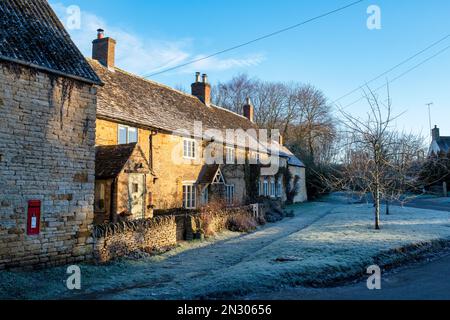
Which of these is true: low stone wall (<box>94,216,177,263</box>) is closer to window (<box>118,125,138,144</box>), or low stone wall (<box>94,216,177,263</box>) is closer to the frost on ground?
the frost on ground

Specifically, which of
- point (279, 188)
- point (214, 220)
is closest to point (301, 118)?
point (279, 188)

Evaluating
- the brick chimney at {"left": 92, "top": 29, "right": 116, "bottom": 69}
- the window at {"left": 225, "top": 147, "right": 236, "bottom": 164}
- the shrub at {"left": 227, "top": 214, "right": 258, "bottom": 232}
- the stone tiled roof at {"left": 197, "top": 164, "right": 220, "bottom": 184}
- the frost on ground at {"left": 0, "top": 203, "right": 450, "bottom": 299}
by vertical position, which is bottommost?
the frost on ground at {"left": 0, "top": 203, "right": 450, "bottom": 299}

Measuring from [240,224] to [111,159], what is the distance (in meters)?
7.65

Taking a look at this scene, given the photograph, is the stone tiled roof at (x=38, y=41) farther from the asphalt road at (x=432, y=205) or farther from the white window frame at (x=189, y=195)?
the asphalt road at (x=432, y=205)

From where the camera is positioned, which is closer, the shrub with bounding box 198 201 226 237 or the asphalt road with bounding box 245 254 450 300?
the asphalt road with bounding box 245 254 450 300

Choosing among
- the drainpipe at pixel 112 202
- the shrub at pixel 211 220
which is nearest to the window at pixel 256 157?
the shrub at pixel 211 220

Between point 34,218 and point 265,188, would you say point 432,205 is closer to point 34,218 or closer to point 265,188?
point 265,188

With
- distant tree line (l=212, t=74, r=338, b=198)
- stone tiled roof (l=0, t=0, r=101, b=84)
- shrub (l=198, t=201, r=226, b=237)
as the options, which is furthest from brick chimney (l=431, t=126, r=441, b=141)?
stone tiled roof (l=0, t=0, r=101, b=84)

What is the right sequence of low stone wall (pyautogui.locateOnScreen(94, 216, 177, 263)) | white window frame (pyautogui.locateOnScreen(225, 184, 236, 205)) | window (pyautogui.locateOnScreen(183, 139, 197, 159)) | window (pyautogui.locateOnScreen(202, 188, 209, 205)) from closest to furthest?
low stone wall (pyautogui.locateOnScreen(94, 216, 177, 263)), window (pyautogui.locateOnScreen(183, 139, 197, 159)), window (pyautogui.locateOnScreen(202, 188, 209, 205)), white window frame (pyautogui.locateOnScreen(225, 184, 236, 205))

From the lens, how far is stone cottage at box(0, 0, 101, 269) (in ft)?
33.0

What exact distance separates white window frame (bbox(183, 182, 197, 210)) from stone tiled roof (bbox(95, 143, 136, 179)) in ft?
22.2

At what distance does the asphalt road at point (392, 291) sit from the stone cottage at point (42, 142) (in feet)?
20.8
